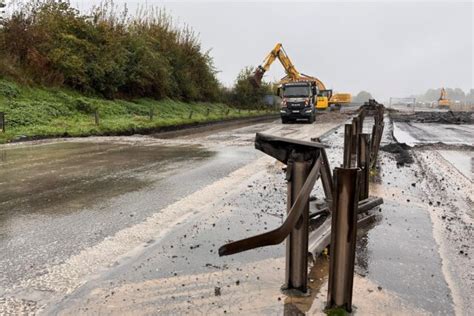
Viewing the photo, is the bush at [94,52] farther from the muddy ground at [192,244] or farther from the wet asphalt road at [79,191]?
the muddy ground at [192,244]

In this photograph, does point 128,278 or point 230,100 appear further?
point 230,100

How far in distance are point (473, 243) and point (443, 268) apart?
3.56 ft

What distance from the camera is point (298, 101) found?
27078mm

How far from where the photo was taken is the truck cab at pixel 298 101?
26891mm

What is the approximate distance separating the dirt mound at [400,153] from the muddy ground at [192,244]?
1.72m

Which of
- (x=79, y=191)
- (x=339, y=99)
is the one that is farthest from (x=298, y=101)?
(x=339, y=99)

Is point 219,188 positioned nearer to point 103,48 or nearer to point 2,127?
point 2,127

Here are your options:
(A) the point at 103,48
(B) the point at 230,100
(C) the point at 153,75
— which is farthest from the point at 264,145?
(B) the point at 230,100

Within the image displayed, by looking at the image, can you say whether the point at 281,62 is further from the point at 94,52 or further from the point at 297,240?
the point at 297,240

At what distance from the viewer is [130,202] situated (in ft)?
21.3

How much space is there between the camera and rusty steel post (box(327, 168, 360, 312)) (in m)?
3.01

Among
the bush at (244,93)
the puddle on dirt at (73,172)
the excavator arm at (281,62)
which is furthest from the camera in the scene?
the bush at (244,93)

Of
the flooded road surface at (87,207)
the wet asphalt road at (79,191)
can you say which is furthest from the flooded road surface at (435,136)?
the flooded road surface at (87,207)

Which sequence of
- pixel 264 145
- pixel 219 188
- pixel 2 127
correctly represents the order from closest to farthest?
pixel 264 145 < pixel 219 188 < pixel 2 127
